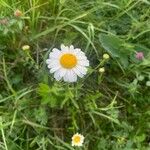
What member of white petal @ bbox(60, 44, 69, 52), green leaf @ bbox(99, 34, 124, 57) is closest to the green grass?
green leaf @ bbox(99, 34, 124, 57)

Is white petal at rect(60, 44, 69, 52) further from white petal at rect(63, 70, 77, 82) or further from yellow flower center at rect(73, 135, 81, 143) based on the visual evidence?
yellow flower center at rect(73, 135, 81, 143)

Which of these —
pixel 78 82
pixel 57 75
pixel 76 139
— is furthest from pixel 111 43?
pixel 76 139

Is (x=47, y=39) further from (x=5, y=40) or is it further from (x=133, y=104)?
(x=133, y=104)

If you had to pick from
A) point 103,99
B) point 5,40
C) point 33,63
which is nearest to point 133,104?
point 103,99

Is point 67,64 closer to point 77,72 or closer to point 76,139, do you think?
point 77,72

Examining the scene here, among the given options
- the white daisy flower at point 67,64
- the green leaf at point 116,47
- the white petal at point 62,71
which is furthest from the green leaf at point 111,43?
the white petal at point 62,71
